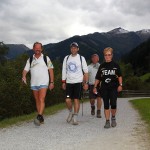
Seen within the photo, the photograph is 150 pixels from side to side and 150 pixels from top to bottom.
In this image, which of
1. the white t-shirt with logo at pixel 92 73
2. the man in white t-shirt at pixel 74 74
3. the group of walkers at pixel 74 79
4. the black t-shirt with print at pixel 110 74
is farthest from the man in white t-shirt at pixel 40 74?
the white t-shirt with logo at pixel 92 73

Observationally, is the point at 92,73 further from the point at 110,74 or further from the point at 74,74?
the point at 110,74

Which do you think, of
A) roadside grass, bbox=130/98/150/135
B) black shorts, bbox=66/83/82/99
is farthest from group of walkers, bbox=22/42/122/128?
roadside grass, bbox=130/98/150/135

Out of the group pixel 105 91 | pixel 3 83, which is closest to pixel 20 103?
pixel 3 83

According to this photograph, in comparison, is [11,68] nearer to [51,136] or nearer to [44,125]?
[44,125]

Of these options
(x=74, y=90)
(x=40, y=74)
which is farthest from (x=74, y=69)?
(x=40, y=74)

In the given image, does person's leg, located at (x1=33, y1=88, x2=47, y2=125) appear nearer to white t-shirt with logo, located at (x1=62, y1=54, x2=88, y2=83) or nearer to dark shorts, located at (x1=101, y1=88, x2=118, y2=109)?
white t-shirt with logo, located at (x1=62, y1=54, x2=88, y2=83)

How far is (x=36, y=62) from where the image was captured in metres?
10.2

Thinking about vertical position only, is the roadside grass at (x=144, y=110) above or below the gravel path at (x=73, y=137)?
below

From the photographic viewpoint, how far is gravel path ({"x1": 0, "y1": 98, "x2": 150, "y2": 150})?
7031 mm

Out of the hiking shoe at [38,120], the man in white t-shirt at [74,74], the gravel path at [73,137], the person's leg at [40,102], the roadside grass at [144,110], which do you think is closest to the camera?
the gravel path at [73,137]

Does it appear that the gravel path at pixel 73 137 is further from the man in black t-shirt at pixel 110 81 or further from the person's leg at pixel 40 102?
the man in black t-shirt at pixel 110 81

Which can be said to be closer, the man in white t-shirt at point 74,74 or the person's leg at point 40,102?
the person's leg at point 40,102

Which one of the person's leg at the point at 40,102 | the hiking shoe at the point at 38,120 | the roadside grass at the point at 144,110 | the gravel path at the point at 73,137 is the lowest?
the roadside grass at the point at 144,110

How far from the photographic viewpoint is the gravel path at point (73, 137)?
23.1ft
